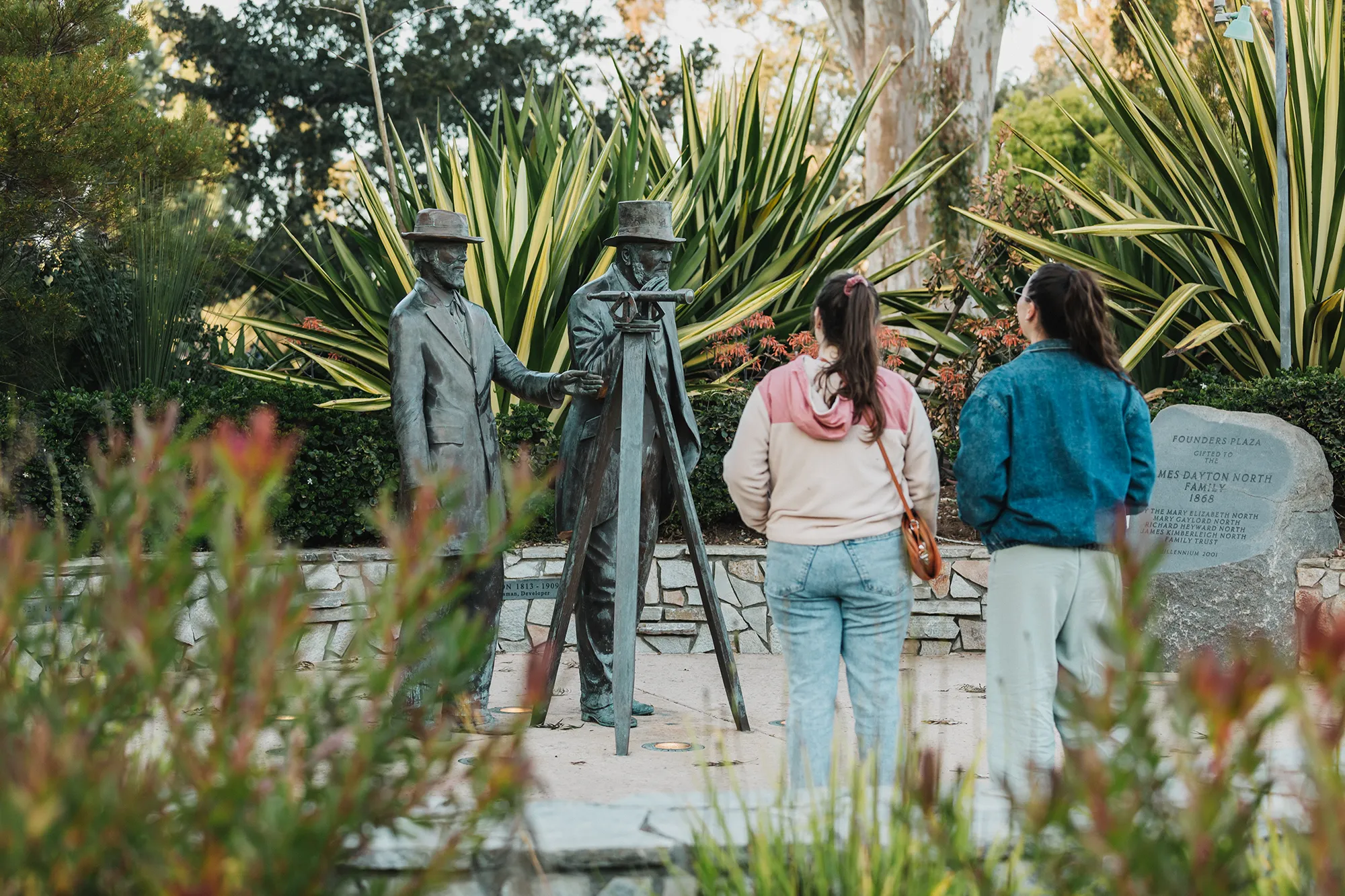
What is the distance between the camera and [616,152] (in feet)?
31.0

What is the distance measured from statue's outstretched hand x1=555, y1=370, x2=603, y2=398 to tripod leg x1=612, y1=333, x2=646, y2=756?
0.10 m

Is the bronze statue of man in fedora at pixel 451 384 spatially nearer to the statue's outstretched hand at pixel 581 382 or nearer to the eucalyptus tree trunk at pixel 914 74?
the statue's outstretched hand at pixel 581 382

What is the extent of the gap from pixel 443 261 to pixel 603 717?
183 centimetres

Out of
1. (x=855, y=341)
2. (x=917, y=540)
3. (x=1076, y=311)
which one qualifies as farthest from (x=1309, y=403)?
(x=855, y=341)

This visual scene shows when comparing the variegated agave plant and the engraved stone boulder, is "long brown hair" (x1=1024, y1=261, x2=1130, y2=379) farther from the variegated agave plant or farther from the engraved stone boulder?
the variegated agave plant

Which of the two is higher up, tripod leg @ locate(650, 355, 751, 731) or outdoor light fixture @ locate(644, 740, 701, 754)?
tripod leg @ locate(650, 355, 751, 731)

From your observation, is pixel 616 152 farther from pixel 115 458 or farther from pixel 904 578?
pixel 115 458

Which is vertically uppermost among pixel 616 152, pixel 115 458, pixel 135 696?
pixel 616 152

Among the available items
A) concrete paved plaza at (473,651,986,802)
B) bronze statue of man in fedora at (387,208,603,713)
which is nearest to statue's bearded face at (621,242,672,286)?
bronze statue of man in fedora at (387,208,603,713)

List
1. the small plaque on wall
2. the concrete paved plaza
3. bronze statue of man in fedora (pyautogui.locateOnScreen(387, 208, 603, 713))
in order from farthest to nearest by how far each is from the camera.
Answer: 1. the small plaque on wall
2. bronze statue of man in fedora (pyautogui.locateOnScreen(387, 208, 603, 713))
3. the concrete paved plaza

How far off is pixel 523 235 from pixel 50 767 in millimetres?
7135

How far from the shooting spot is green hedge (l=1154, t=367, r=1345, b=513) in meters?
6.64

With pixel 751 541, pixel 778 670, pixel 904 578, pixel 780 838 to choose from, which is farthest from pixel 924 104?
pixel 780 838

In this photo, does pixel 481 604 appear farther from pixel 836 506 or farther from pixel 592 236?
pixel 592 236
